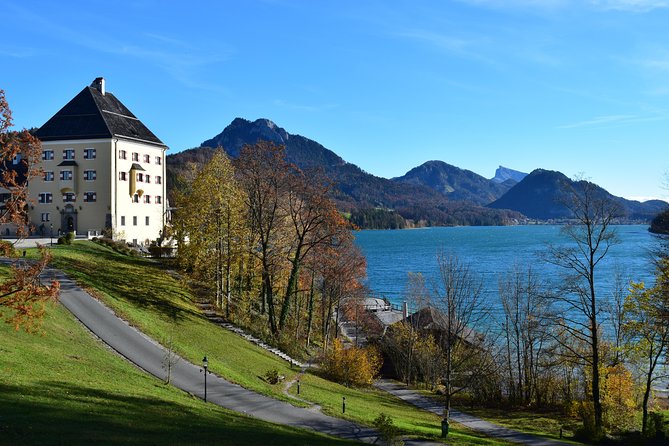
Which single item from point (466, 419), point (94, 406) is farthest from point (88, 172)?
point (94, 406)

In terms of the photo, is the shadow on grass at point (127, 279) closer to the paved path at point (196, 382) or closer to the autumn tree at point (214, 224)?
the autumn tree at point (214, 224)

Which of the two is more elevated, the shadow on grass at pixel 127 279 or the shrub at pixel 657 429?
the shadow on grass at pixel 127 279

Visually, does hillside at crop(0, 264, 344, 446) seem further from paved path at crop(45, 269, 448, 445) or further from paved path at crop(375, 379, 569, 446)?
paved path at crop(375, 379, 569, 446)

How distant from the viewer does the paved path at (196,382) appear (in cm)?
2273

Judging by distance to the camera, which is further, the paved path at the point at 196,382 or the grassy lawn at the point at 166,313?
the grassy lawn at the point at 166,313

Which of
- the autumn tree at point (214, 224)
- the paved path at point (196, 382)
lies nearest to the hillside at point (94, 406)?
the paved path at point (196, 382)

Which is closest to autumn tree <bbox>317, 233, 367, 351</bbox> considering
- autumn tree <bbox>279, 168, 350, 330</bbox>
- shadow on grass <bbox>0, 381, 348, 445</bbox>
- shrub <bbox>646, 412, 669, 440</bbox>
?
autumn tree <bbox>279, 168, 350, 330</bbox>

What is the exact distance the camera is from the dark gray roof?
6019 centimetres

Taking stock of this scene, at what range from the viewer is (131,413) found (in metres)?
16.6

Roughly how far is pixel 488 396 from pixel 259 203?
2277 centimetres

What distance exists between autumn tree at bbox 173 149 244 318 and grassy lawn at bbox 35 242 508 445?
2.95 meters

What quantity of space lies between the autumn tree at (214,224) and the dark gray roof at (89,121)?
22.0 metres

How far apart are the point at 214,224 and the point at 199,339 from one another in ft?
40.1

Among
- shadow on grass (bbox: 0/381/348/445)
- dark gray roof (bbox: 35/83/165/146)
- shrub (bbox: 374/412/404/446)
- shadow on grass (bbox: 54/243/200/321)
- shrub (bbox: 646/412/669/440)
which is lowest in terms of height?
shrub (bbox: 646/412/669/440)
